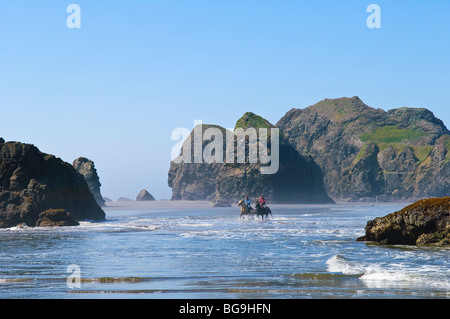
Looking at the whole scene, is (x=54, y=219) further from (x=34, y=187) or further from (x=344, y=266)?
(x=344, y=266)

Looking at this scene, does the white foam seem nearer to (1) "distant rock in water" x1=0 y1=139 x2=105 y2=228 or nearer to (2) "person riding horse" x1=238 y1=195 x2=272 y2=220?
(1) "distant rock in water" x1=0 y1=139 x2=105 y2=228

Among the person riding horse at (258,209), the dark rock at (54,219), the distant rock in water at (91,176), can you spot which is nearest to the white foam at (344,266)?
the dark rock at (54,219)

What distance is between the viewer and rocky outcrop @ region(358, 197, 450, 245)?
1141 inches

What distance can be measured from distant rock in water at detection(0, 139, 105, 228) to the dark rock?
90 millimetres

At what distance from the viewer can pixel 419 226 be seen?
29562 mm

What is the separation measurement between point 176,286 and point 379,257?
10.3 metres

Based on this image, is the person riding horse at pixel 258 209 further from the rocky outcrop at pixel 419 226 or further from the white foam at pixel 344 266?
the white foam at pixel 344 266

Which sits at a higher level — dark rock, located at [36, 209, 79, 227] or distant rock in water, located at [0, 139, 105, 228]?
distant rock in water, located at [0, 139, 105, 228]

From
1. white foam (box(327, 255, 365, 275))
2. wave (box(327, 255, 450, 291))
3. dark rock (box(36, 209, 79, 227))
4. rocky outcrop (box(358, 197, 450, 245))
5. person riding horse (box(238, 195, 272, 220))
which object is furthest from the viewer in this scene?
person riding horse (box(238, 195, 272, 220))

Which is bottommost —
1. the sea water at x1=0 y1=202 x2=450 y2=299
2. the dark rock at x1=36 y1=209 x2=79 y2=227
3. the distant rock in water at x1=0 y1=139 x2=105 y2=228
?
the sea water at x1=0 y1=202 x2=450 y2=299

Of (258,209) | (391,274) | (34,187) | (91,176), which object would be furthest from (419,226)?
(91,176)

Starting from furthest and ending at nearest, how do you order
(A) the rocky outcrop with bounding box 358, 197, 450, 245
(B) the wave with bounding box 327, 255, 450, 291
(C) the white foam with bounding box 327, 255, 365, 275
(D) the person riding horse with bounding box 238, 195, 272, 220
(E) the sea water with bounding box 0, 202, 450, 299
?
1. (D) the person riding horse with bounding box 238, 195, 272, 220
2. (A) the rocky outcrop with bounding box 358, 197, 450, 245
3. (C) the white foam with bounding box 327, 255, 365, 275
4. (B) the wave with bounding box 327, 255, 450, 291
5. (E) the sea water with bounding box 0, 202, 450, 299

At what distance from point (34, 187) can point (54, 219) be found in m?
5.71

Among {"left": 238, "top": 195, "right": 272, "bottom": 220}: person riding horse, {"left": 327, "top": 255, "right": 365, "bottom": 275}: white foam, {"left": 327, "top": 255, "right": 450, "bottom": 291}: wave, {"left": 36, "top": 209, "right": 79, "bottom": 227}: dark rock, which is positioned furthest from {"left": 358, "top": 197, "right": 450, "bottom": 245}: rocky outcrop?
{"left": 238, "top": 195, "right": 272, "bottom": 220}: person riding horse
